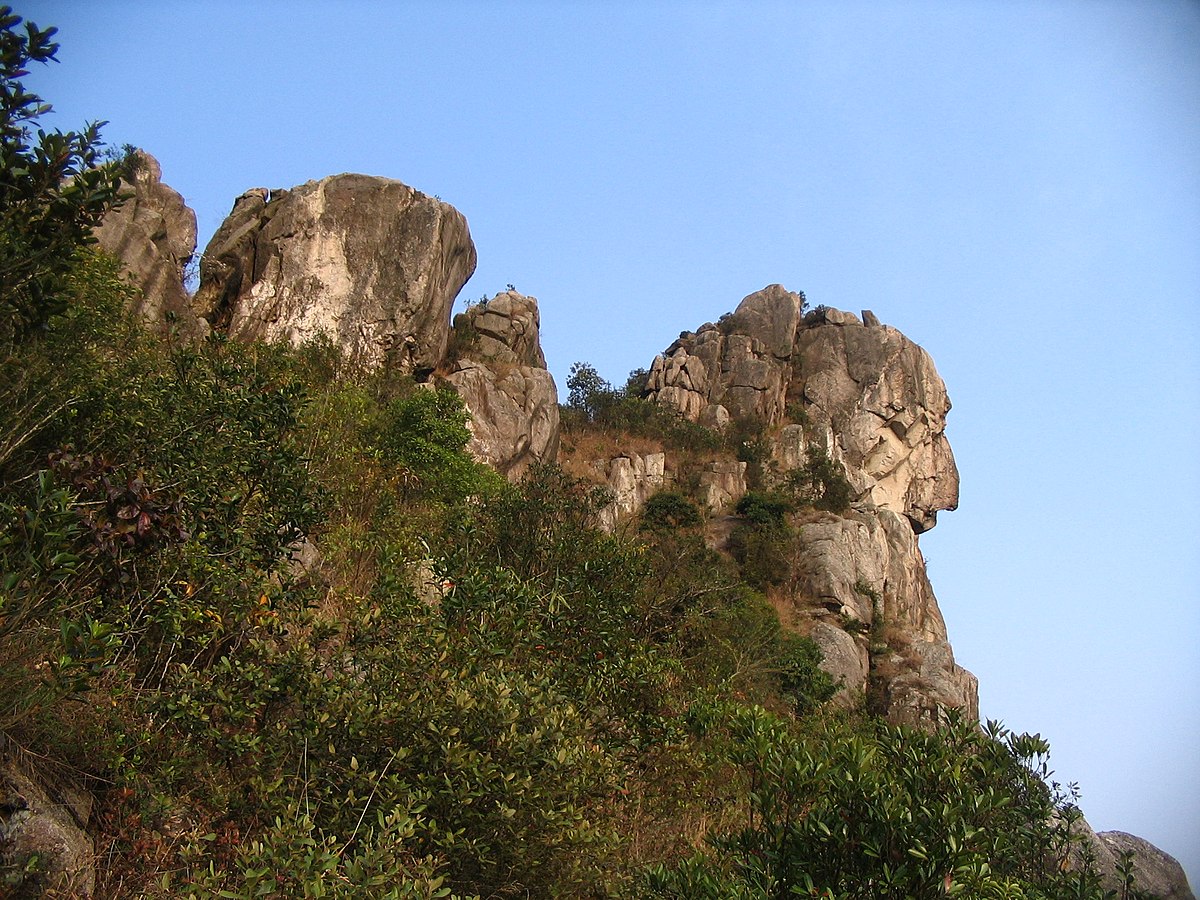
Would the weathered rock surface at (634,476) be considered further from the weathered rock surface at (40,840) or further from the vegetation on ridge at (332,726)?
the weathered rock surface at (40,840)

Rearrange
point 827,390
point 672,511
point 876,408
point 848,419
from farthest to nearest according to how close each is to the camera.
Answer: point 876,408, point 827,390, point 848,419, point 672,511

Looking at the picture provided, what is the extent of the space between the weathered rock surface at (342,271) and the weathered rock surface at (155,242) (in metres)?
1.13

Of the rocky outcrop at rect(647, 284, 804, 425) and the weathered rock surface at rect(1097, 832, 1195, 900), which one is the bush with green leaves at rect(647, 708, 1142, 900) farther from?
the rocky outcrop at rect(647, 284, 804, 425)

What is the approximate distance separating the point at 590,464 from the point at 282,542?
33.2m

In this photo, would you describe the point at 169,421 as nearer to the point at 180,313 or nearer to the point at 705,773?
the point at 705,773

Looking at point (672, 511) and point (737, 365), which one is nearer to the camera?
point (672, 511)

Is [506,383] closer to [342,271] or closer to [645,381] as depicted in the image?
[342,271]

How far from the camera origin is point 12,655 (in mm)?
6461

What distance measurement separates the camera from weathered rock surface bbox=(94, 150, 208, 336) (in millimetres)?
23625

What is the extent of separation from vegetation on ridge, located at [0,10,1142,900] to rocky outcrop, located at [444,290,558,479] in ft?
56.1

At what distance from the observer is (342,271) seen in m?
28.7

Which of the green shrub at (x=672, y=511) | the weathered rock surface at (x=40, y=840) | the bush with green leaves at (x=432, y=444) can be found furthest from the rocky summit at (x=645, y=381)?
the weathered rock surface at (x=40, y=840)

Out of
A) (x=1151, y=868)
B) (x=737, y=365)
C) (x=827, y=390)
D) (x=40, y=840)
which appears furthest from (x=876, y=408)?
(x=40, y=840)

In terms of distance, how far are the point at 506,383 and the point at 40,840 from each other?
25350 millimetres
